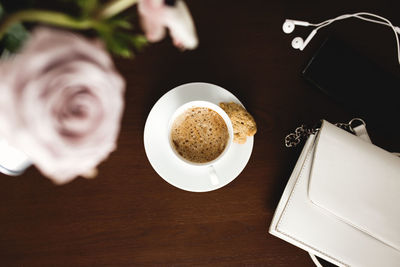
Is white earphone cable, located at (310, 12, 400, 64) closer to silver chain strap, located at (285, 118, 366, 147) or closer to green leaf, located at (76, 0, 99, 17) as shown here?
silver chain strap, located at (285, 118, 366, 147)

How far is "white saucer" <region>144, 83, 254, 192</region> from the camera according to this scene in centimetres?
66

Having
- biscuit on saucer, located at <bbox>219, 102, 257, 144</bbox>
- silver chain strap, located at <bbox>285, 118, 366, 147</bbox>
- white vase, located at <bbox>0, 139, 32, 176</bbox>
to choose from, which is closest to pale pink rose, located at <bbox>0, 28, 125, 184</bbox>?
white vase, located at <bbox>0, 139, 32, 176</bbox>

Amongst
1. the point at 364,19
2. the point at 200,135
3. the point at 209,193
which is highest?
the point at 364,19

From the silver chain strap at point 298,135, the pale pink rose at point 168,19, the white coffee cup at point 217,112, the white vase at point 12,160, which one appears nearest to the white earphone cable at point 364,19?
the silver chain strap at point 298,135

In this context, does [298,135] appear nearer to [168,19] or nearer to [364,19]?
[364,19]

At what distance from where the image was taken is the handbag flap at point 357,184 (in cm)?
63

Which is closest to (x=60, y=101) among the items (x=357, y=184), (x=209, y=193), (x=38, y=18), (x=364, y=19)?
(x=38, y=18)

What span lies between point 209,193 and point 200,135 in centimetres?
13

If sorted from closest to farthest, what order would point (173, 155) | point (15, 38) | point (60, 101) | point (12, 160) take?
point (60, 101) → point (15, 38) → point (12, 160) → point (173, 155)

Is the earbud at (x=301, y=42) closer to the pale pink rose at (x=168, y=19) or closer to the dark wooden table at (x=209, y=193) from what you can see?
the dark wooden table at (x=209, y=193)

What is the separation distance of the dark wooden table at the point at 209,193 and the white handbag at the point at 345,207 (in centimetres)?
6

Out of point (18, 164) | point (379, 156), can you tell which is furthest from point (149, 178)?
point (379, 156)

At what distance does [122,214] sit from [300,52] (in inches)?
20.8

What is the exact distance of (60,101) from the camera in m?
0.26
